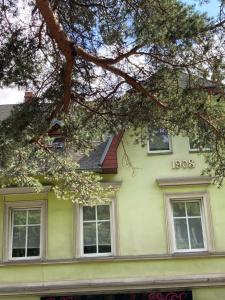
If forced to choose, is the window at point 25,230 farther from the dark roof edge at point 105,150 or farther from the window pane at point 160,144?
the window pane at point 160,144

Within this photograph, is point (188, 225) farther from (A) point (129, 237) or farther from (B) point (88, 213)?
(B) point (88, 213)

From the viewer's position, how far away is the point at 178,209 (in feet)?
48.4

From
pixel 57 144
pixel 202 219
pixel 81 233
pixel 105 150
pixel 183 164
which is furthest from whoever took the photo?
pixel 105 150

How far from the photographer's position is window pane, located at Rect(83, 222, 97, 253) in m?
14.6

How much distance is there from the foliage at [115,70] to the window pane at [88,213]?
5.49 m

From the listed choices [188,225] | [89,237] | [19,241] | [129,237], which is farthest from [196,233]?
[19,241]

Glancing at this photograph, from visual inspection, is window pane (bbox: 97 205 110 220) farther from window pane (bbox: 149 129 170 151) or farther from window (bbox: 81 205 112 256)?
window pane (bbox: 149 129 170 151)

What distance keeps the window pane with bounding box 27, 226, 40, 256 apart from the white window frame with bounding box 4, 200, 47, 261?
5.7 inches

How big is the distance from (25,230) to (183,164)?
5.03 meters

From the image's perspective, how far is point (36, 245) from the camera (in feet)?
48.5

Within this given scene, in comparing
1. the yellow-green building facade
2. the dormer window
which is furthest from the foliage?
the yellow-green building facade

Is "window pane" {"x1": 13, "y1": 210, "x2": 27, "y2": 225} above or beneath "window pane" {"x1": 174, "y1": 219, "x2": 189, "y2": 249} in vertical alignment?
above

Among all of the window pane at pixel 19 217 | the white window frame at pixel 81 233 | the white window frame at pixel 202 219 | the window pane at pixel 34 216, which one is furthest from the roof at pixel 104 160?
the window pane at pixel 19 217

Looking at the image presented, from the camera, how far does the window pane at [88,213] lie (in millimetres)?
14906
